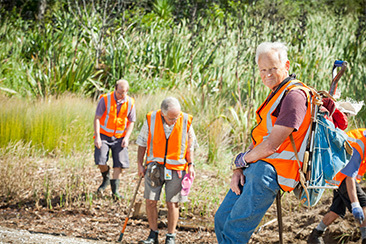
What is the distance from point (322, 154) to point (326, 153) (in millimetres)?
25

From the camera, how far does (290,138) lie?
274 centimetres

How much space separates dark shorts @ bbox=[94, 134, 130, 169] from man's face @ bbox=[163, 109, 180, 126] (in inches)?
66.5

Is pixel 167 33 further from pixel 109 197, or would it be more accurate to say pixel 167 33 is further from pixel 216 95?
pixel 109 197

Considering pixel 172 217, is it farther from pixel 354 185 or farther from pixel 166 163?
pixel 354 185

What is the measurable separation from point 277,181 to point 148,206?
6.97ft

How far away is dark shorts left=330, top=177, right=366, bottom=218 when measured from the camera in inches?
170

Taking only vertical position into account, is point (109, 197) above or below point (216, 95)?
below

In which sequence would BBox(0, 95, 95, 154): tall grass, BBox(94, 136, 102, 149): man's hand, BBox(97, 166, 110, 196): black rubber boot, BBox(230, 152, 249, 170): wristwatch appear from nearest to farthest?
BBox(230, 152, 249, 170): wristwatch < BBox(94, 136, 102, 149): man's hand < BBox(97, 166, 110, 196): black rubber boot < BBox(0, 95, 95, 154): tall grass

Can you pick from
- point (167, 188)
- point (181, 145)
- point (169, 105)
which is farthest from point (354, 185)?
point (169, 105)

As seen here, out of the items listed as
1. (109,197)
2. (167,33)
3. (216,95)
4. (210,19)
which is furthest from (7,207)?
(210,19)

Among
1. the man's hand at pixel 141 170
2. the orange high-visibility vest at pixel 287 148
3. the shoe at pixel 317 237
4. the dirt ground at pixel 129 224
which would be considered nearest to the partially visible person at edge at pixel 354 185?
the shoe at pixel 317 237

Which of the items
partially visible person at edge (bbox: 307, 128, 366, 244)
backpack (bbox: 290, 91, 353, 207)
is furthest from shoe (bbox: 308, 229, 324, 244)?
backpack (bbox: 290, 91, 353, 207)

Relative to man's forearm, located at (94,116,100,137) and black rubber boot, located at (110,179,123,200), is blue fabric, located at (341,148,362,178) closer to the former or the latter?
black rubber boot, located at (110,179,123,200)

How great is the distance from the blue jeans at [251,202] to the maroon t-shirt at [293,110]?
31 centimetres
